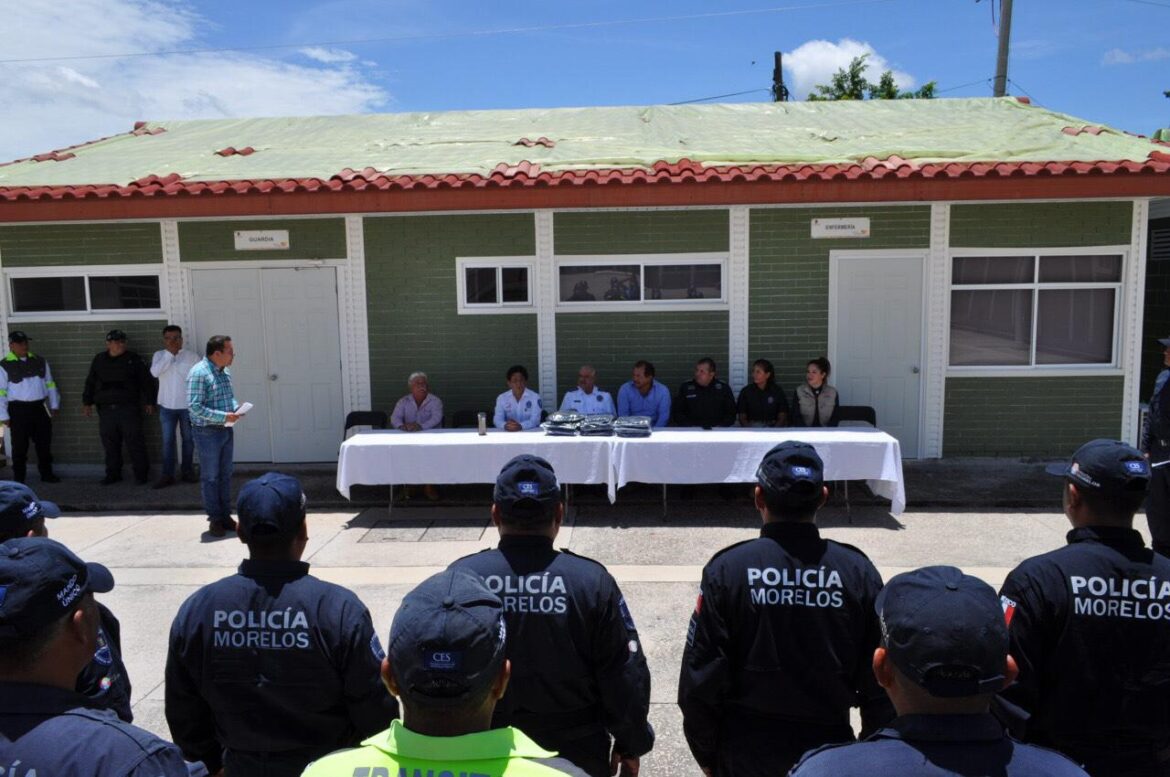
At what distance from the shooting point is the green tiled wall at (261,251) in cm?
1016

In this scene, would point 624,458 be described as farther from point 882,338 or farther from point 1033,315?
point 1033,315

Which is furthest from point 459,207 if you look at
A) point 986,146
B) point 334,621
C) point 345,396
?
point 334,621

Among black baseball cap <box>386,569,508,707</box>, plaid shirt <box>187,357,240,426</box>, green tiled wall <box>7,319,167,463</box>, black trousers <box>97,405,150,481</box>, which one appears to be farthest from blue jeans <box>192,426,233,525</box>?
black baseball cap <box>386,569,508,707</box>

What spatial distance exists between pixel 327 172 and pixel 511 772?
9.53 metres

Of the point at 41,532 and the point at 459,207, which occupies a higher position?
the point at 459,207

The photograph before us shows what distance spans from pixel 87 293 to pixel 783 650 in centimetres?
1032

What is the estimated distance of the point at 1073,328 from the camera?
1010 centimetres

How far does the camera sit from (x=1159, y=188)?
28.9 ft

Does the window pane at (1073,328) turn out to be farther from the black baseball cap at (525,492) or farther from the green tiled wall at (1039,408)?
the black baseball cap at (525,492)

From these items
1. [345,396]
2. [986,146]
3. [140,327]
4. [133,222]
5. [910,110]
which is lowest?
[345,396]

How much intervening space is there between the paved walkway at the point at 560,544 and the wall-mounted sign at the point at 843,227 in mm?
3075

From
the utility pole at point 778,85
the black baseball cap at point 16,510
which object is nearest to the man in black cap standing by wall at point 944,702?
the black baseball cap at point 16,510

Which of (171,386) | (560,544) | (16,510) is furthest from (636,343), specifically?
(16,510)

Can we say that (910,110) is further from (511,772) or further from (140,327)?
(511,772)
